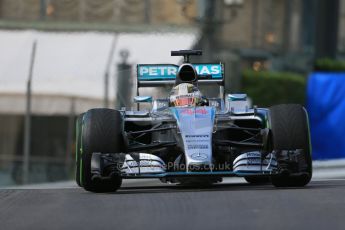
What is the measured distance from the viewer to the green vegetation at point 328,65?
3288 centimetres

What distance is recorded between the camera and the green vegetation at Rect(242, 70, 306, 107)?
2870cm

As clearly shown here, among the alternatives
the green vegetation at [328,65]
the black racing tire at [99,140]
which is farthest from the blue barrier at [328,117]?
the black racing tire at [99,140]

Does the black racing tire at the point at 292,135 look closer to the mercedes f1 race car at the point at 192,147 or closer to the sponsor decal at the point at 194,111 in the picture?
the mercedes f1 race car at the point at 192,147

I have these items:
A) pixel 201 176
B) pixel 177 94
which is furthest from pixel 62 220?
pixel 177 94

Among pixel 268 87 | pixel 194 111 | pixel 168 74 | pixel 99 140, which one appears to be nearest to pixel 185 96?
pixel 194 111

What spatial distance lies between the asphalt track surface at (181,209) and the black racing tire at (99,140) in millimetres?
159

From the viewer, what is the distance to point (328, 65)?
3338 cm

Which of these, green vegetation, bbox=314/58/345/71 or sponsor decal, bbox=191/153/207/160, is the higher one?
green vegetation, bbox=314/58/345/71

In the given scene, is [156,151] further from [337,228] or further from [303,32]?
[303,32]

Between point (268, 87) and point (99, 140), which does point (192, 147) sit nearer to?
point (99, 140)

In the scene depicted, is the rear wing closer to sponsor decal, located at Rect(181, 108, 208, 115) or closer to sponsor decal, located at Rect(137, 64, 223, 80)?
sponsor decal, located at Rect(137, 64, 223, 80)

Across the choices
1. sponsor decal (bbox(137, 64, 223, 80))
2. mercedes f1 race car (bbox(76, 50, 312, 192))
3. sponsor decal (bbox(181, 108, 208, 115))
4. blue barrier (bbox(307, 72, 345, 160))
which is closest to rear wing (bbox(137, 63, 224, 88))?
sponsor decal (bbox(137, 64, 223, 80))

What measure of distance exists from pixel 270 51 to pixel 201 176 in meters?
21.0

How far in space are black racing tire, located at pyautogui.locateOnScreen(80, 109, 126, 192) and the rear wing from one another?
1961 mm
